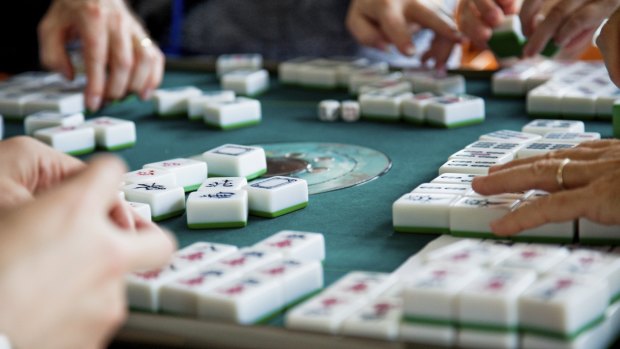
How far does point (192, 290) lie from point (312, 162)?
0.83m

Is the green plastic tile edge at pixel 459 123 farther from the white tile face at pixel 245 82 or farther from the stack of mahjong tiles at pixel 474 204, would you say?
the white tile face at pixel 245 82

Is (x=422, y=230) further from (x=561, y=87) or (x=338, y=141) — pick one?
(x=561, y=87)

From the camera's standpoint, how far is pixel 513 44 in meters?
2.71

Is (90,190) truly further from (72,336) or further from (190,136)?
(190,136)

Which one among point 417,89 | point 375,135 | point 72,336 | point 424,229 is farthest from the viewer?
point 417,89

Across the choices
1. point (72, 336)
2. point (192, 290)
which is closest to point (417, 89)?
point (192, 290)

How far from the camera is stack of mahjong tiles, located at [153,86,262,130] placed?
96.0 inches

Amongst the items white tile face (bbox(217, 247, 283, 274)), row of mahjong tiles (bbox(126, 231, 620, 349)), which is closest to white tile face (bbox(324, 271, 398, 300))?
row of mahjong tiles (bbox(126, 231, 620, 349))

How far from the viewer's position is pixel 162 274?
134 cm

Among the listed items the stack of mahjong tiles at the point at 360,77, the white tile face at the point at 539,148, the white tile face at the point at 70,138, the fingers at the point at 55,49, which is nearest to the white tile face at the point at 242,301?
the white tile face at the point at 539,148

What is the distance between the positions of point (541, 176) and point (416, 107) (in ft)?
2.94

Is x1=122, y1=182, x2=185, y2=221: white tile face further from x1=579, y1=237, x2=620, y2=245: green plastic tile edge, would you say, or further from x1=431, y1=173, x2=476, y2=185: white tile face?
x1=579, y1=237, x2=620, y2=245: green plastic tile edge

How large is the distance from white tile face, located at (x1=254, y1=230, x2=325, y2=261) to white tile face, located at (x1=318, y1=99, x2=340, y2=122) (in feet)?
3.32

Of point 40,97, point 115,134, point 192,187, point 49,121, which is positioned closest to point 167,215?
point 192,187
